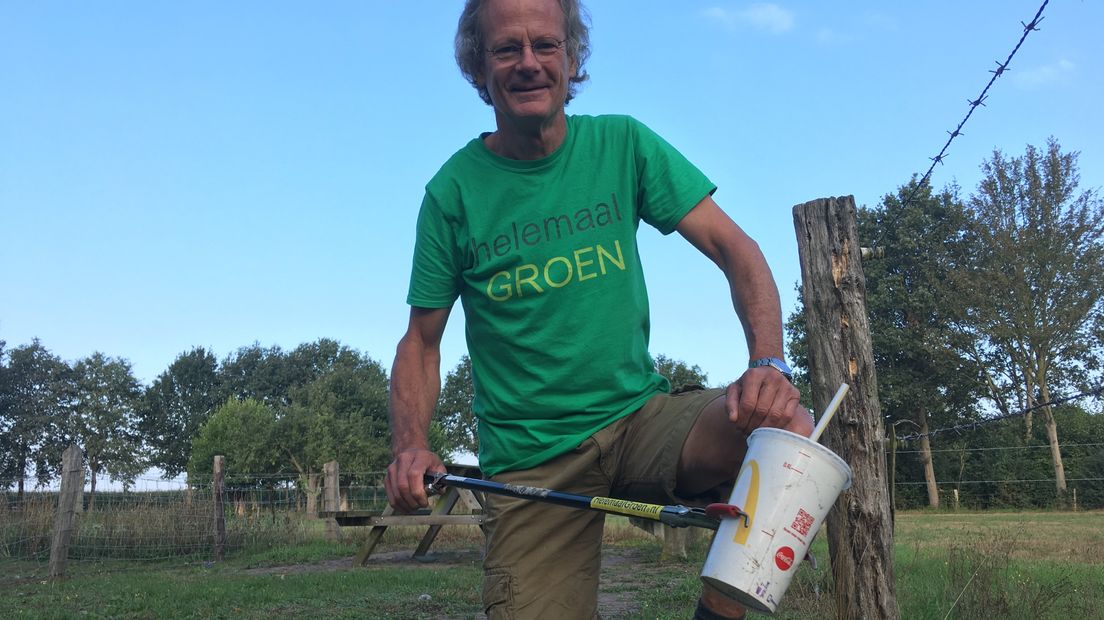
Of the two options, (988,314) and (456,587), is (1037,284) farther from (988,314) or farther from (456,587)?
(456,587)

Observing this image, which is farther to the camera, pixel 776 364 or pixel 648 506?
pixel 776 364

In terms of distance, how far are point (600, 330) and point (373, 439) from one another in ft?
155

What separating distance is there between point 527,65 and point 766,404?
1131 millimetres

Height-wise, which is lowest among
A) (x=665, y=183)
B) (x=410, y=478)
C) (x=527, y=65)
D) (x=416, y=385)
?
(x=410, y=478)

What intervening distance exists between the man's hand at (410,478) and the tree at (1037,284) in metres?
31.6

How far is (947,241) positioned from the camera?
108 feet

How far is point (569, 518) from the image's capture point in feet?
7.48

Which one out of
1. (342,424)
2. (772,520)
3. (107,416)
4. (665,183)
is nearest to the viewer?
(772,520)

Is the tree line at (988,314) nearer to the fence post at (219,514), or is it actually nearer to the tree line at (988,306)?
the tree line at (988,306)

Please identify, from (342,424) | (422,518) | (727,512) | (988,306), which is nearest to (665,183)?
(727,512)


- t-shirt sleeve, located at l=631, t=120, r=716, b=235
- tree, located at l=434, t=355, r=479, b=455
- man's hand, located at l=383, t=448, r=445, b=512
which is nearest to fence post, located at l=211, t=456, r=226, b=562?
man's hand, located at l=383, t=448, r=445, b=512

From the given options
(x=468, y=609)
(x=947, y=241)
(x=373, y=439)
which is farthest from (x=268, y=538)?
(x=373, y=439)

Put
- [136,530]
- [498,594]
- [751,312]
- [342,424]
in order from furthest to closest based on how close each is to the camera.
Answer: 1. [342,424]
2. [136,530]
3. [498,594]
4. [751,312]

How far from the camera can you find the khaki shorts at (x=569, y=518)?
217 cm
